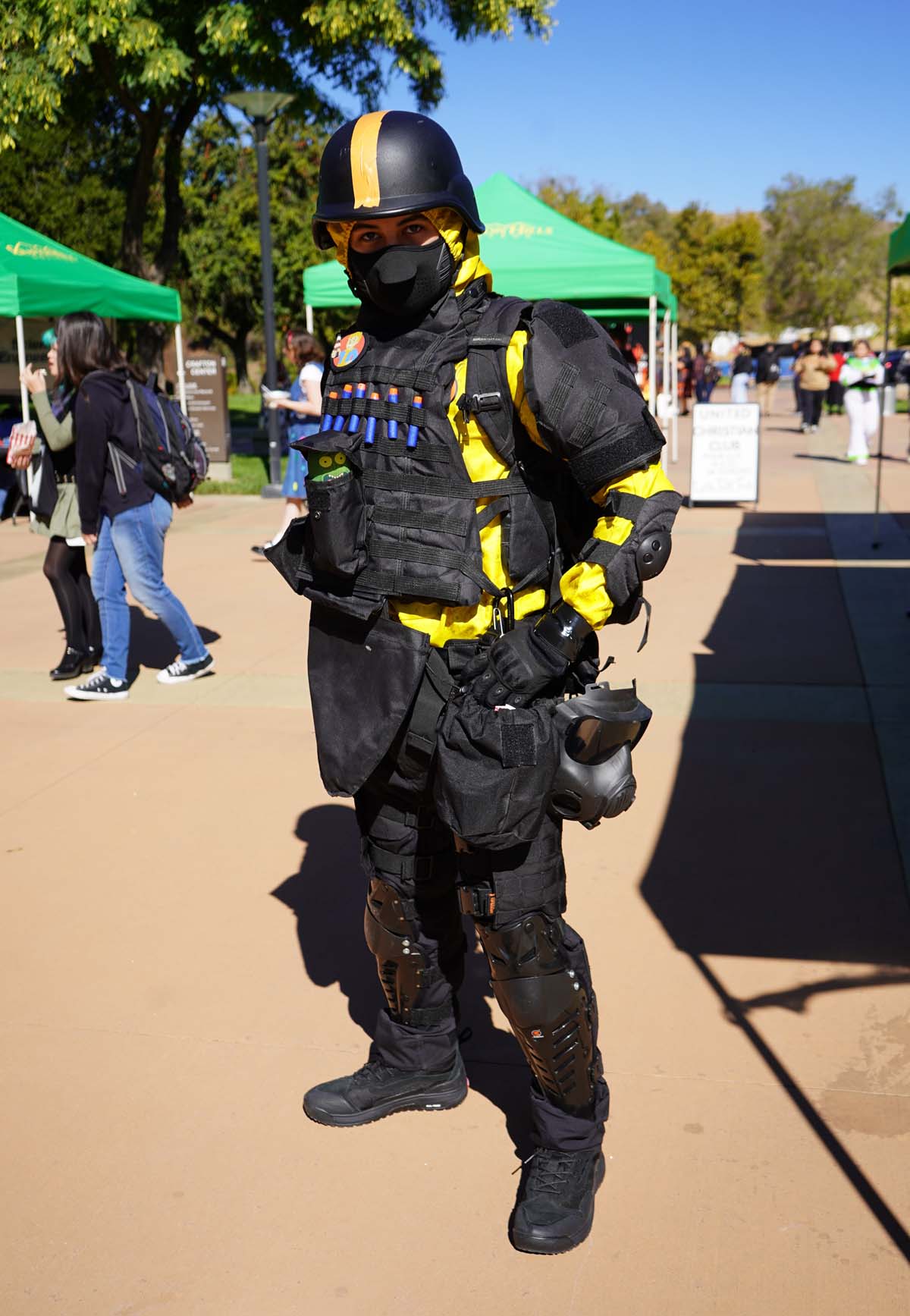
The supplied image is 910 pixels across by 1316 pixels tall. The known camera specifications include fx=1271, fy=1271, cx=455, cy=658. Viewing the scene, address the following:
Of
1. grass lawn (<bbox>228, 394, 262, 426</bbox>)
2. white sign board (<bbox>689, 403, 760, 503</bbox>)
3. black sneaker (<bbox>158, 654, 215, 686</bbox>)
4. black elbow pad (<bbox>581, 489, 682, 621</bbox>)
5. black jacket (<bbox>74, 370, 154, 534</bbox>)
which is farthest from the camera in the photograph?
grass lawn (<bbox>228, 394, 262, 426</bbox>)

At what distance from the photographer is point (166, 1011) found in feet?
11.2

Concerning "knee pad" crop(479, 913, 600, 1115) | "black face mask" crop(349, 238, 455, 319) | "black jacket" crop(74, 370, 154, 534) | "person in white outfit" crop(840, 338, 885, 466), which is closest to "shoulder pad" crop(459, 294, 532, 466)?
"black face mask" crop(349, 238, 455, 319)

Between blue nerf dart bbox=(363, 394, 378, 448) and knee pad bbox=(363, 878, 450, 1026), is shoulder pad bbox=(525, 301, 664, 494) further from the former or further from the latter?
knee pad bbox=(363, 878, 450, 1026)

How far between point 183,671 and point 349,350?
172 inches

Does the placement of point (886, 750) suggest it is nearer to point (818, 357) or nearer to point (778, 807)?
point (778, 807)

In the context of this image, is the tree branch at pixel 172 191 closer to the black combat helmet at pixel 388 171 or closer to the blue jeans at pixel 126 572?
the blue jeans at pixel 126 572

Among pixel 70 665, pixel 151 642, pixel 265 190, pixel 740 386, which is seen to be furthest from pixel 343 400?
pixel 740 386

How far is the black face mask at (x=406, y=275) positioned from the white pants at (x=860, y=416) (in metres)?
16.2

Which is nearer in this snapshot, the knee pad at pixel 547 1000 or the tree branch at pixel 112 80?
the knee pad at pixel 547 1000

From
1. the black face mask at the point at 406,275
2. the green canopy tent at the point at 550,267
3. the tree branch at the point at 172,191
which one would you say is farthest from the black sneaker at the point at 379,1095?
the tree branch at the point at 172,191

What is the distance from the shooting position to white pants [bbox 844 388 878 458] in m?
17.7

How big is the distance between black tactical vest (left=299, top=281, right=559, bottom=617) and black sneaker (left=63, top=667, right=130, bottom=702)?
4161 mm

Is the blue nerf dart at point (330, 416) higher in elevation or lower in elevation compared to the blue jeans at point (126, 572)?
higher

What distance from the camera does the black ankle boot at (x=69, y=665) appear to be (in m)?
6.89
